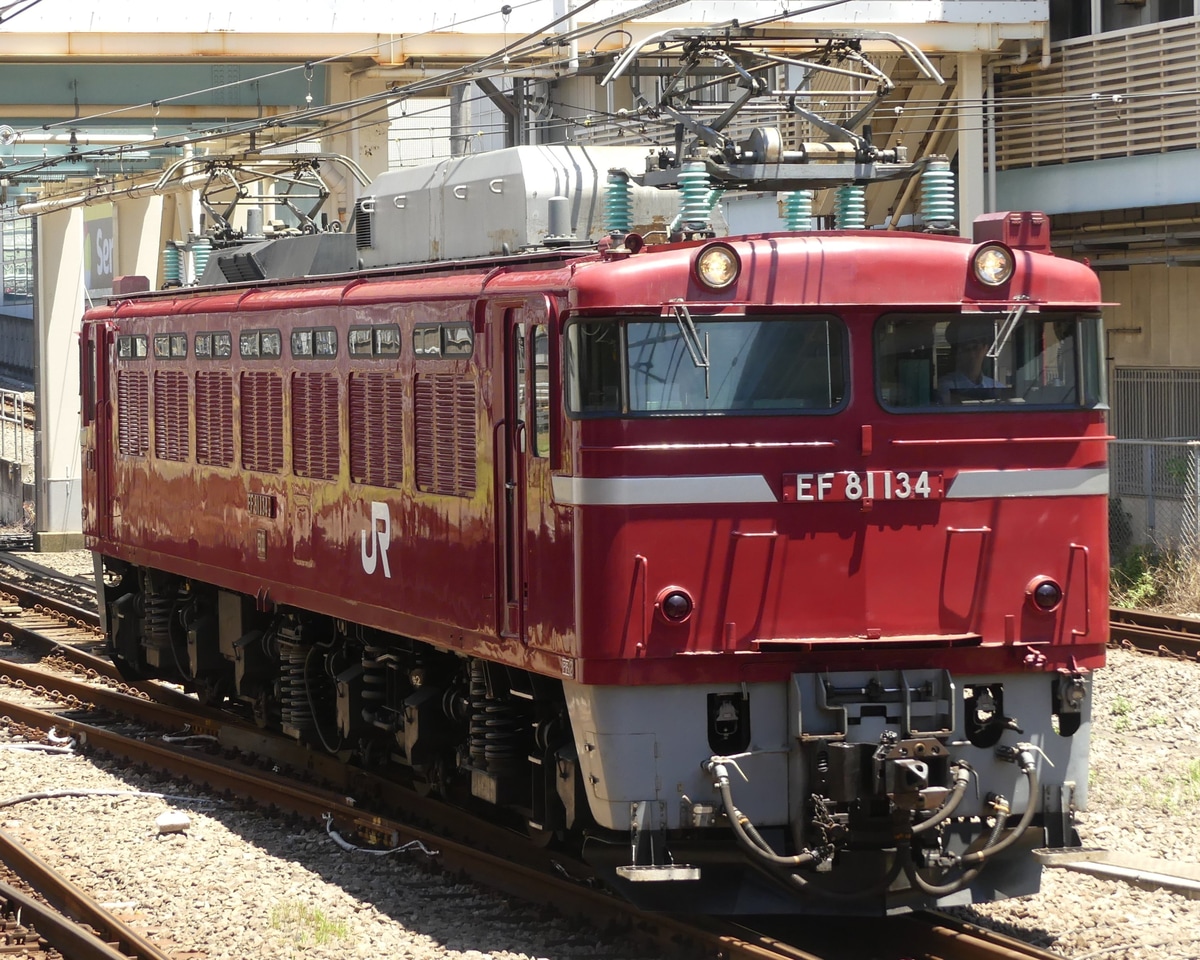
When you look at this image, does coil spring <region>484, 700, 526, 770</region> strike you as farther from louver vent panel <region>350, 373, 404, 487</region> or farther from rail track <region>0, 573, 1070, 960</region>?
louver vent panel <region>350, 373, 404, 487</region>

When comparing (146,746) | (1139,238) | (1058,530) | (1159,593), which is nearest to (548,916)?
(1058,530)

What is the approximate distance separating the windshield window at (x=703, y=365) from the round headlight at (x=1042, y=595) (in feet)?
4.06

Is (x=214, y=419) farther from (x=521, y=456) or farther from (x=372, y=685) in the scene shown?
(x=521, y=456)

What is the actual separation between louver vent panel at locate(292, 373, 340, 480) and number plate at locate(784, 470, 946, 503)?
3907mm

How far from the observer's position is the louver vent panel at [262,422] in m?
12.8

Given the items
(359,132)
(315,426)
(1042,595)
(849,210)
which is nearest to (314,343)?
(315,426)

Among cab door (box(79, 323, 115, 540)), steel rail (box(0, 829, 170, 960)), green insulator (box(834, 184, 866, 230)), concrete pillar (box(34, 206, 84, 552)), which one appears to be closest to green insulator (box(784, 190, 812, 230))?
green insulator (box(834, 184, 866, 230))

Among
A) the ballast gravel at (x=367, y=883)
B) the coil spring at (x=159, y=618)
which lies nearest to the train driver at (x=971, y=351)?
the ballast gravel at (x=367, y=883)

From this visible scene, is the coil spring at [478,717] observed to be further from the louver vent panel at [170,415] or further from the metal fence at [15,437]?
the metal fence at [15,437]

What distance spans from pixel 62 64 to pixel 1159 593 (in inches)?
521

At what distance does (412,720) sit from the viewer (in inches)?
445

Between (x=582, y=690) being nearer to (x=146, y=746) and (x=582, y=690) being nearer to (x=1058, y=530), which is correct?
(x=1058, y=530)

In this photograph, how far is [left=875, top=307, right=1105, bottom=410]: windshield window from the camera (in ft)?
29.5

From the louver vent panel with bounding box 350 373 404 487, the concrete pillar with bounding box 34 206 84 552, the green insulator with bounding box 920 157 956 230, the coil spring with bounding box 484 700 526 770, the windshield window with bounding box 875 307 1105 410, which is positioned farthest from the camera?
the concrete pillar with bounding box 34 206 84 552
